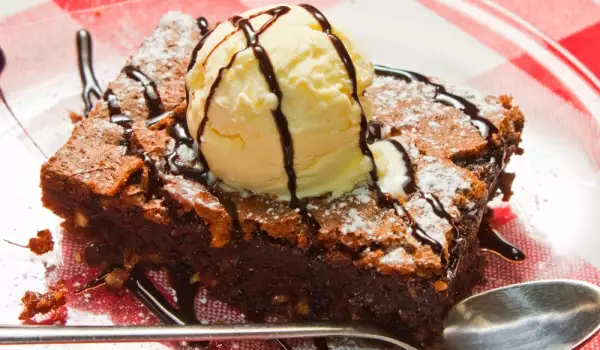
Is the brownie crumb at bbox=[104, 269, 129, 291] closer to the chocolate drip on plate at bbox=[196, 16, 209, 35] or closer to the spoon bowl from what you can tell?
the chocolate drip on plate at bbox=[196, 16, 209, 35]

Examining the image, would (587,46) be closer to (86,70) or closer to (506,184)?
(506,184)

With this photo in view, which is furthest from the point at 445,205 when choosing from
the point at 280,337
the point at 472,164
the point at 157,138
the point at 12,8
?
the point at 12,8

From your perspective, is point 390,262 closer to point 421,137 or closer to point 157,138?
point 421,137

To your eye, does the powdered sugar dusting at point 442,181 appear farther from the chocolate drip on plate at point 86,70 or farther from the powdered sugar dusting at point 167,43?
the chocolate drip on plate at point 86,70

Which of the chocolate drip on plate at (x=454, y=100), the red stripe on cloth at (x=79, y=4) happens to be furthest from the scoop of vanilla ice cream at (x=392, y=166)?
the red stripe on cloth at (x=79, y=4)

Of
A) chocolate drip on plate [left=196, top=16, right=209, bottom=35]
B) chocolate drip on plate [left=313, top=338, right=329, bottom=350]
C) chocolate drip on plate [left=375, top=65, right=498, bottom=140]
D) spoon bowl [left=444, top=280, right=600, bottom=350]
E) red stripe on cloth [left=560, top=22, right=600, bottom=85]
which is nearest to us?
spoon bowl [left=444, top=280, right=600, bottom=350]

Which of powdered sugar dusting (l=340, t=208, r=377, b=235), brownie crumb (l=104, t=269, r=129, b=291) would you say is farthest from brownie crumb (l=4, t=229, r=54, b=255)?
powdered sugar dusting (l=340, t=208, r=377, b=235)

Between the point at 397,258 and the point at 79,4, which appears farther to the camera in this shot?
the point at 79,4

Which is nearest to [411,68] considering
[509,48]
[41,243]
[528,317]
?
[509,48]
